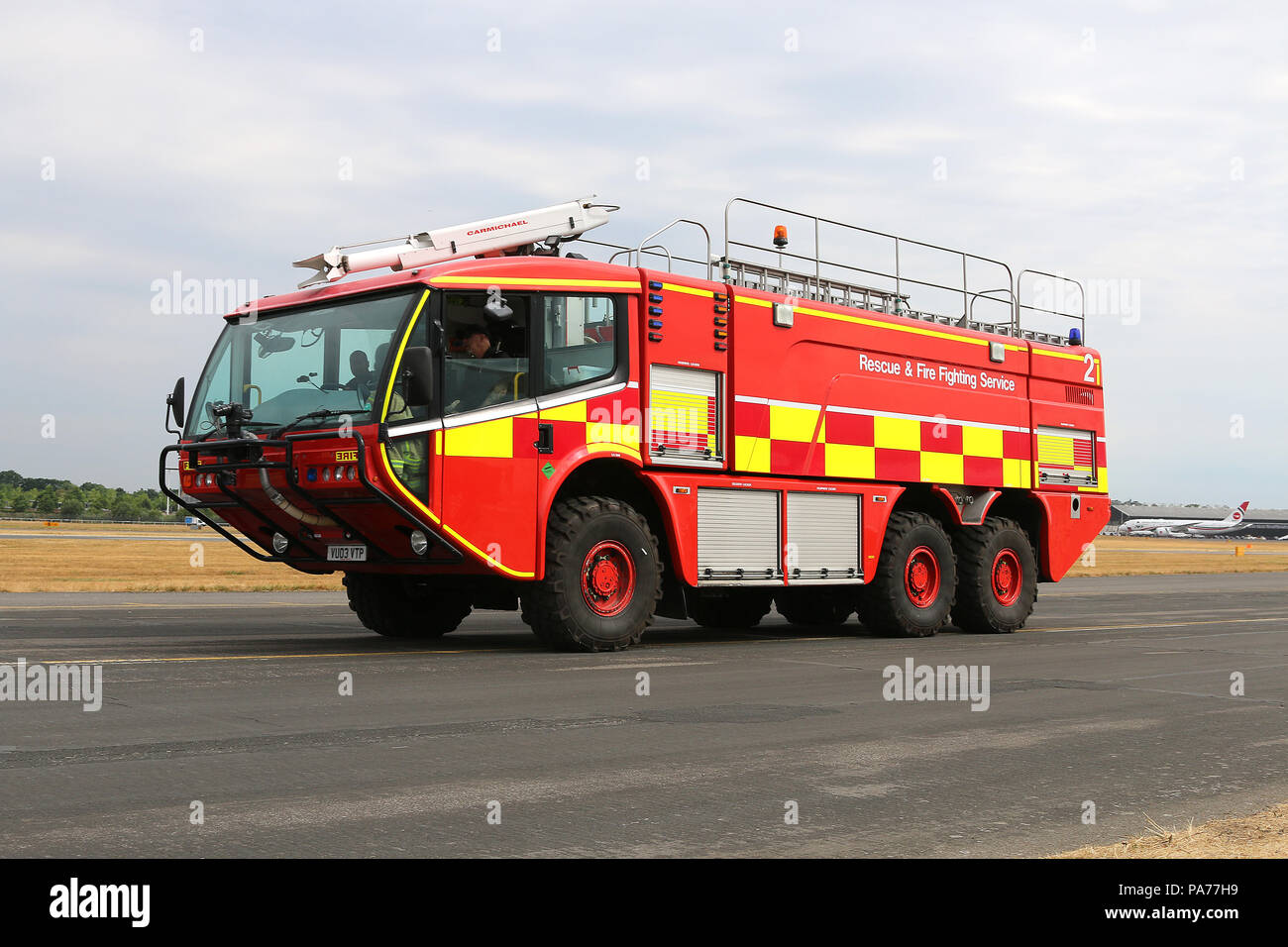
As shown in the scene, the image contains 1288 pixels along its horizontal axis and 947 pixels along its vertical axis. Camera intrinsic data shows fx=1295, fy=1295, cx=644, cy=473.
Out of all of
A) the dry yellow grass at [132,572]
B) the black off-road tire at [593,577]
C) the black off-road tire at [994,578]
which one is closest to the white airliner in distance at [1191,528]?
the dry yellow grass at [132,572]

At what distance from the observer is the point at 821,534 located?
14.4m

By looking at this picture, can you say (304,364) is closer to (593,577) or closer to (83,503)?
(593,577)

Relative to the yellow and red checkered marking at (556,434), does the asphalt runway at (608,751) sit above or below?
below

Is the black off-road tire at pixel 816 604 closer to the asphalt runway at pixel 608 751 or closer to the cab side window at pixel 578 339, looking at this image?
the asphalt runway at pixel 608 751

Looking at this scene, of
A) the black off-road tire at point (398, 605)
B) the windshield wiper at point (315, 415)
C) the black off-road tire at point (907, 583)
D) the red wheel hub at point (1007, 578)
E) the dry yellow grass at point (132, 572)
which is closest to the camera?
the windshield wiper at point (315, 415)

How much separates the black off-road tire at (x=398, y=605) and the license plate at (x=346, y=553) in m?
1.86

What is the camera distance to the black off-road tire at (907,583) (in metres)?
15.1

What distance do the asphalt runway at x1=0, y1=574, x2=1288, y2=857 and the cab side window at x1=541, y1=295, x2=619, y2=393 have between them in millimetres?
2600

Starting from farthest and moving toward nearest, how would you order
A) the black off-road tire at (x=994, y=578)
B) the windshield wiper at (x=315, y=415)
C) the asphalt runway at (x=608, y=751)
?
the black off-road tire at (x=994, y=578) < the windshield wiper at (x=315, y=415) < the asphalt runway at (x=608, y=751)

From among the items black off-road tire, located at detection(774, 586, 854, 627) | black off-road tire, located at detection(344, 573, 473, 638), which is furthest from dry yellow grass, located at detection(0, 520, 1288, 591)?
black off-road tire, located at detection(774, 586, 854, 627)

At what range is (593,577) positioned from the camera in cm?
1207

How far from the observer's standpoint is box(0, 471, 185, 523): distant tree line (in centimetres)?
10544

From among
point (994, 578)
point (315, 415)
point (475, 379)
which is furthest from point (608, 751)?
point (994, 578)
